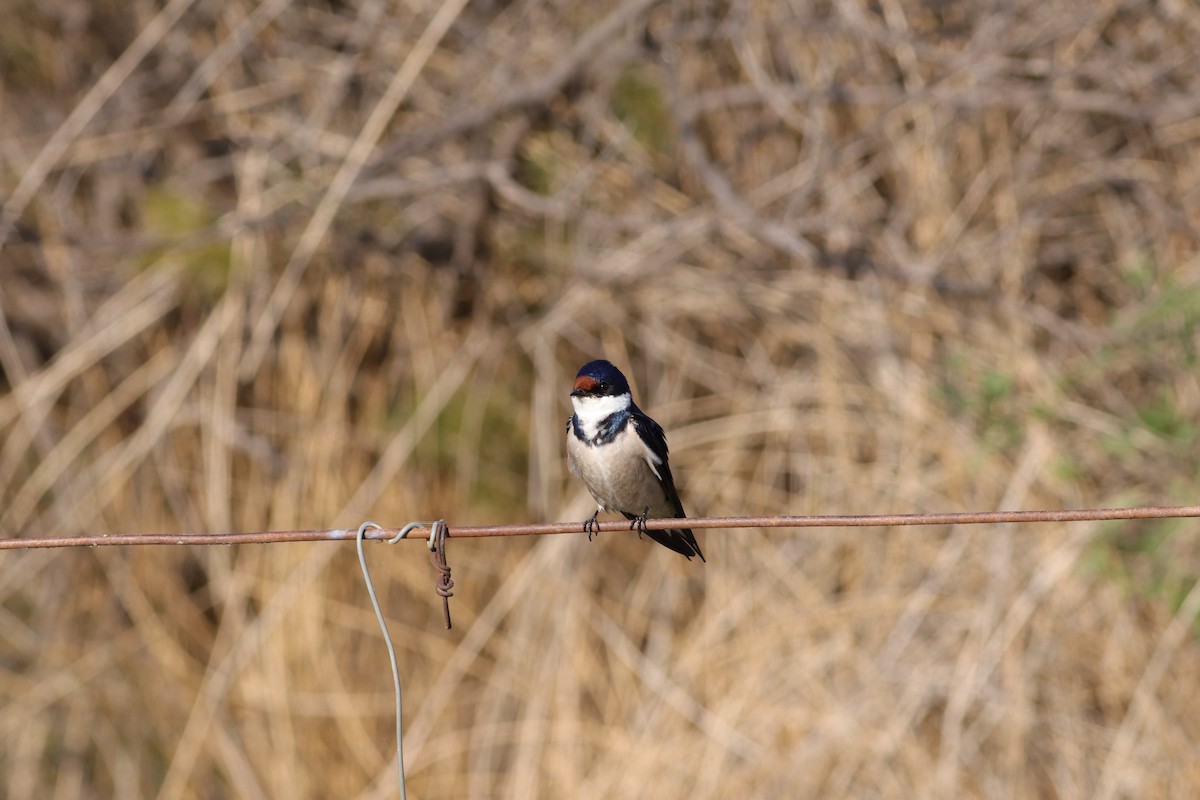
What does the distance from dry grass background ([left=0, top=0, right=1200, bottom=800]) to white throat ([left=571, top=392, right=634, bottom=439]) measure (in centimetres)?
127

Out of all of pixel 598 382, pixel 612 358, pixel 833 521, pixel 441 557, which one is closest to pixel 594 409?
pixel 598 382

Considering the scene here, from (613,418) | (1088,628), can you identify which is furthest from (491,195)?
(1088,628)

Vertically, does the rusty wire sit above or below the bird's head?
below

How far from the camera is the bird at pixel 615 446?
2.83 metres

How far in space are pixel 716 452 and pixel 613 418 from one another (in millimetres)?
1660

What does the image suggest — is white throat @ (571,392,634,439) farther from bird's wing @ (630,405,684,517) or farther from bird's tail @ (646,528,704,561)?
bird's tail @ (646,528,704,561)

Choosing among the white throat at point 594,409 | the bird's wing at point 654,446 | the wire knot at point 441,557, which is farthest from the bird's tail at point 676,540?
the wire knot at point 441,557

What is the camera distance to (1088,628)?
3.99 m

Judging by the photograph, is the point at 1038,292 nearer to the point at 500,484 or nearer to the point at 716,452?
the point at 716,452

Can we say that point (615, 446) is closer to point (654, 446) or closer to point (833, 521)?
point (654, 446)

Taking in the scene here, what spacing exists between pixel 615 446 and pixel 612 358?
1778mm

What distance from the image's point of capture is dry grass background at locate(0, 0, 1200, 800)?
397 centimetres

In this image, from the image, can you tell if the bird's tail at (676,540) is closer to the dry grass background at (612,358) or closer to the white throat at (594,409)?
the white throat at (594,409)

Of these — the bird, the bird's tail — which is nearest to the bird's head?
the bird
